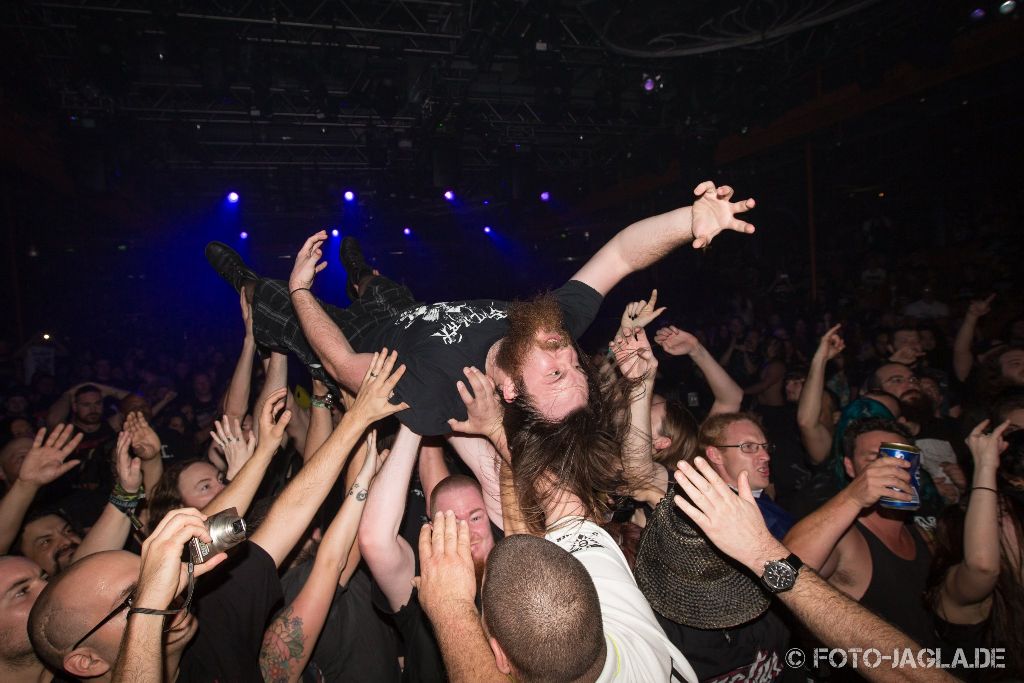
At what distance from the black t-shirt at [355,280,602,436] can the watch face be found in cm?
114

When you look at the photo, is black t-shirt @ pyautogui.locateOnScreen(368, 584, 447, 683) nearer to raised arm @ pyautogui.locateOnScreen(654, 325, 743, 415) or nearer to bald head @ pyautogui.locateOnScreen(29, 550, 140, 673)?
bald head @ pyautogui.locateOnScreen(29, 550, 140, 673)

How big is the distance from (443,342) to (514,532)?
2.57ft

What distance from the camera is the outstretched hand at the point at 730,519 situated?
1451 millimetres

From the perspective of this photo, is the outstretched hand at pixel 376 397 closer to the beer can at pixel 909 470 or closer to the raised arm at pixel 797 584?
the raised arm at pixel 797 584

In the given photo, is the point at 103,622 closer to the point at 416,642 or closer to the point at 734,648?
the point at 416,642

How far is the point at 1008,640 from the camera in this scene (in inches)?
72.9

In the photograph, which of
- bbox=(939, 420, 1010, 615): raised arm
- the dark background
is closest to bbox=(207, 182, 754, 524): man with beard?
bbox=(939, 420, 1010, 615): raised arm

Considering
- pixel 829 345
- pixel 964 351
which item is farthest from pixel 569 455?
pixel 964 351

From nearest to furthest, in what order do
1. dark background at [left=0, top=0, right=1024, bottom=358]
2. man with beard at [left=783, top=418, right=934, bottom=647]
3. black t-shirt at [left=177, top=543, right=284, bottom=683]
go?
black t-shirt at [left=177, top=543, right=284, bottom=683]
man with beard at [left=783, top=418, right=934, bottom=647]
dark background at [left=0, top=0, right=1024, bottom=358]

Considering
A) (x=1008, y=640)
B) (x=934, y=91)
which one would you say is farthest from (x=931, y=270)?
(x=1008, y=640)

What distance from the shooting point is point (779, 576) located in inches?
55.7

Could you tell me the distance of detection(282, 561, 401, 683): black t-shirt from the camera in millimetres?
1988

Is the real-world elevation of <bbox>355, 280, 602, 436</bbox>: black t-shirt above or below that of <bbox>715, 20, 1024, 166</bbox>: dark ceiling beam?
below
